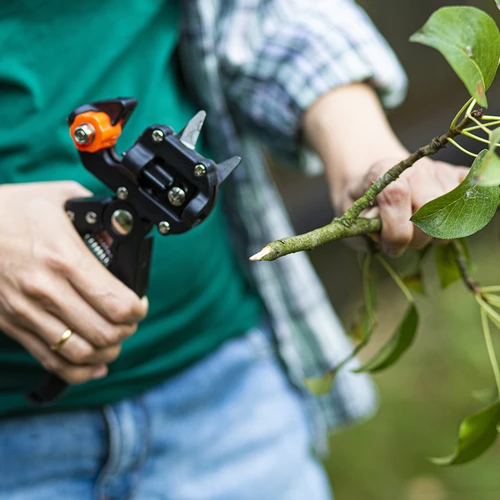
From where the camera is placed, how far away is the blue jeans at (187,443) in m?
0.78

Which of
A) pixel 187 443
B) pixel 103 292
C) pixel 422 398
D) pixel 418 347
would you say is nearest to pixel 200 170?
pixel 103 292

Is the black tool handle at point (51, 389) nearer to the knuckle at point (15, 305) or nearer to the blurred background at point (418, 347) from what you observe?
the knuckle at point (15, 305)

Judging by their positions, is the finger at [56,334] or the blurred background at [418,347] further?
the blurred background at [418,347]

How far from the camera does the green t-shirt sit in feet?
2.37

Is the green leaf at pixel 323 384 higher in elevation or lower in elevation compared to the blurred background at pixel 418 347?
higher

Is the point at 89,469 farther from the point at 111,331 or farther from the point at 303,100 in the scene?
the point at 303,100

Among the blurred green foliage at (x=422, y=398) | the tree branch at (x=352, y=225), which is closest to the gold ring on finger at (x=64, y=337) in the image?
the tree branch at (x=352, y=225)

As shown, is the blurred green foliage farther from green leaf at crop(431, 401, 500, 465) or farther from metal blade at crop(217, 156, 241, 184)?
metal blade at crop(217, 156, 241, 184)

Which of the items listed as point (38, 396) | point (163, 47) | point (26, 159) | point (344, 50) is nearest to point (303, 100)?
point (344, 50)

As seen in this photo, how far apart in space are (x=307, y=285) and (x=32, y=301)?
491 millimetres

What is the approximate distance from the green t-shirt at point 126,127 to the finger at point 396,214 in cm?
29

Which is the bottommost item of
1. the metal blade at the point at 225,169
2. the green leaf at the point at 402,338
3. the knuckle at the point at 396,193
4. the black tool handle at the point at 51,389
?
the black tool handle at the point at 51,389

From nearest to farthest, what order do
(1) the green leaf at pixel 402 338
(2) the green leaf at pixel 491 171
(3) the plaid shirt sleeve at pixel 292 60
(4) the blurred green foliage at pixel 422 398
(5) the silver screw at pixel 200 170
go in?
(2) the green leaf at pixel 491 171 → (5) the silver screw at pixel 200 170 → (1) the green leaf at pixel 402 338 → (3) the plaid shirt sleeve at pixel 292 60 → (4) the blurred green foliage at pixel 422 398

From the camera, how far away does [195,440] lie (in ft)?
2.87
